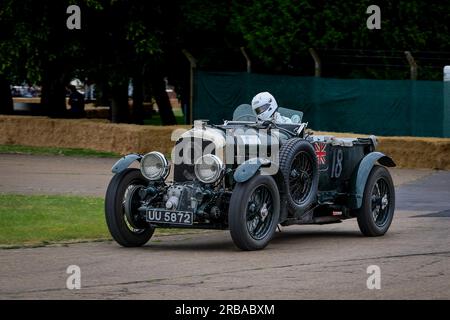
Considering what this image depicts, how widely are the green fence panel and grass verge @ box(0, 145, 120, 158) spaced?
4105mm

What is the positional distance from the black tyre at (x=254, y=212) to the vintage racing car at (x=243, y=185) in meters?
0.01

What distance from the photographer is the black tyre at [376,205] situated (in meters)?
13.8

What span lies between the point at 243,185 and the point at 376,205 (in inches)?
105

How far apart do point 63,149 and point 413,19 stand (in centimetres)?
936

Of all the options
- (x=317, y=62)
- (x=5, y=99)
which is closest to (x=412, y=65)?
(x=317, y=62)

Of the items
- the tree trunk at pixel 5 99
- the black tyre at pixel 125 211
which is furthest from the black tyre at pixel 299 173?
the tree trunk at pixel 5 99

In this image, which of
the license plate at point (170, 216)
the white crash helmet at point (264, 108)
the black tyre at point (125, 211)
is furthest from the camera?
the white crash helmet at point (264, 108)

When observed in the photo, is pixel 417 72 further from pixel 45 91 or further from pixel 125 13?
pixel 45 91

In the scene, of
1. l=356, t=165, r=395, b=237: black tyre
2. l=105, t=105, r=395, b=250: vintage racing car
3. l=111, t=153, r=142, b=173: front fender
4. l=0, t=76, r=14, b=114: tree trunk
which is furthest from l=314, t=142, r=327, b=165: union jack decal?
l=0, t=76, r=14, b=114: tree trunk

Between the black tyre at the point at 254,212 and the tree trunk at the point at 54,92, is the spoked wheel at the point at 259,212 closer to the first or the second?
the black tyre at the point at 254,212

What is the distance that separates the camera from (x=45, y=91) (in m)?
37.4

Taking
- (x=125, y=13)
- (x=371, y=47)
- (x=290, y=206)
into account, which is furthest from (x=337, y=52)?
(x=290, y=206)

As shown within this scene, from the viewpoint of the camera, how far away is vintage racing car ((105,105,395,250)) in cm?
1228

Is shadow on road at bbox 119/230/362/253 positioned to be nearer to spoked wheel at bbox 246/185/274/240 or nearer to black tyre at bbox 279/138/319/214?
spoked wheel at bbox 246/185/274/240
